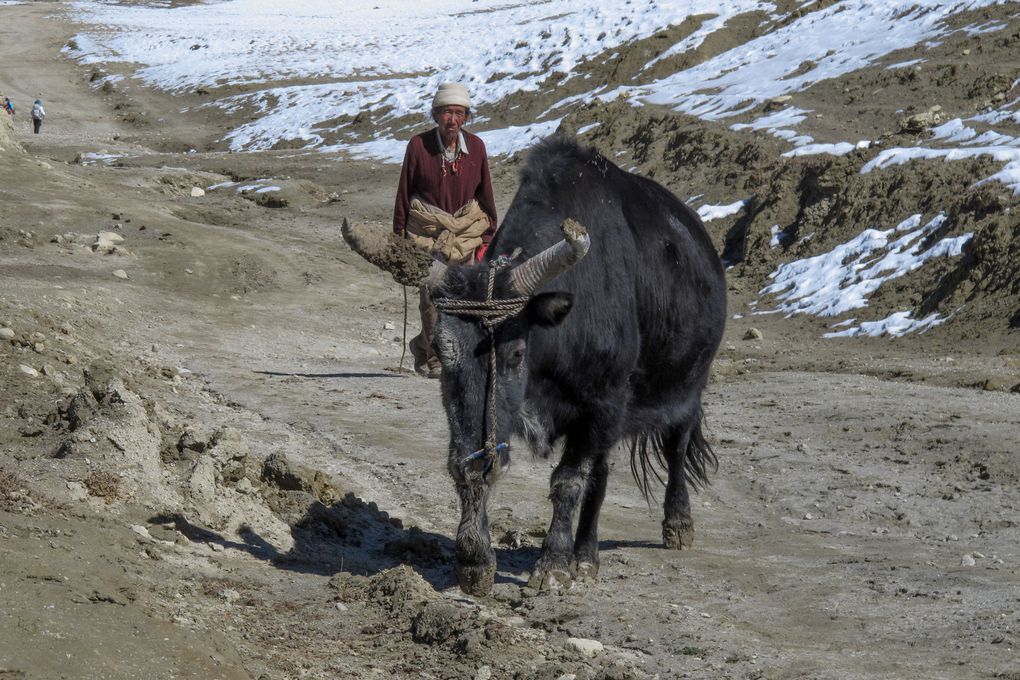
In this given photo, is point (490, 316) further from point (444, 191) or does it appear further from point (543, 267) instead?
point (444, 191)

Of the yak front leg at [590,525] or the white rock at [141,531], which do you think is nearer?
the white rock at [141,531]

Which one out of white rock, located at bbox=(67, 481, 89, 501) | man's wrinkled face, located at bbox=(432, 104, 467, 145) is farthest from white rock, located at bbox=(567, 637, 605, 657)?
man's wrinkled face, located at bbox=(432, 104, 467, 145)

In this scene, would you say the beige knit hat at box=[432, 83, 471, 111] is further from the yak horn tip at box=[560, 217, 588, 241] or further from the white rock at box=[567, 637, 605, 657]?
the white rock at box=[567, 637, 605, 657]

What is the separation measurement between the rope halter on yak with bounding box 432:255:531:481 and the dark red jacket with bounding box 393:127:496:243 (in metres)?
2.20

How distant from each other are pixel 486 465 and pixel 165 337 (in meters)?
9.50

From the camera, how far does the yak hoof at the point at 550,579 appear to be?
645cm

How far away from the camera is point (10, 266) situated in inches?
629

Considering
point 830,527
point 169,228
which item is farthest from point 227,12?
point 830,527

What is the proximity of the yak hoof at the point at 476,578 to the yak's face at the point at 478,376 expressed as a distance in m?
0.49

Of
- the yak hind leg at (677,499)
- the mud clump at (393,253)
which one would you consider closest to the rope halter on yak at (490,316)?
the mud clump at (393,253)

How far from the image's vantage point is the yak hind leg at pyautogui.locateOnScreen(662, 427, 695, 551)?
789 centimetres

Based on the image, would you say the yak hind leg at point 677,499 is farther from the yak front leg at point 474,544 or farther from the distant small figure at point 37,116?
the distant small figure at point 37,116

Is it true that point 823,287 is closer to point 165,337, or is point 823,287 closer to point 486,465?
point 165,337

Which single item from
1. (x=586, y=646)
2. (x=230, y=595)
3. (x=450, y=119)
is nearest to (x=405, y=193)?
(x=450, y=119)
